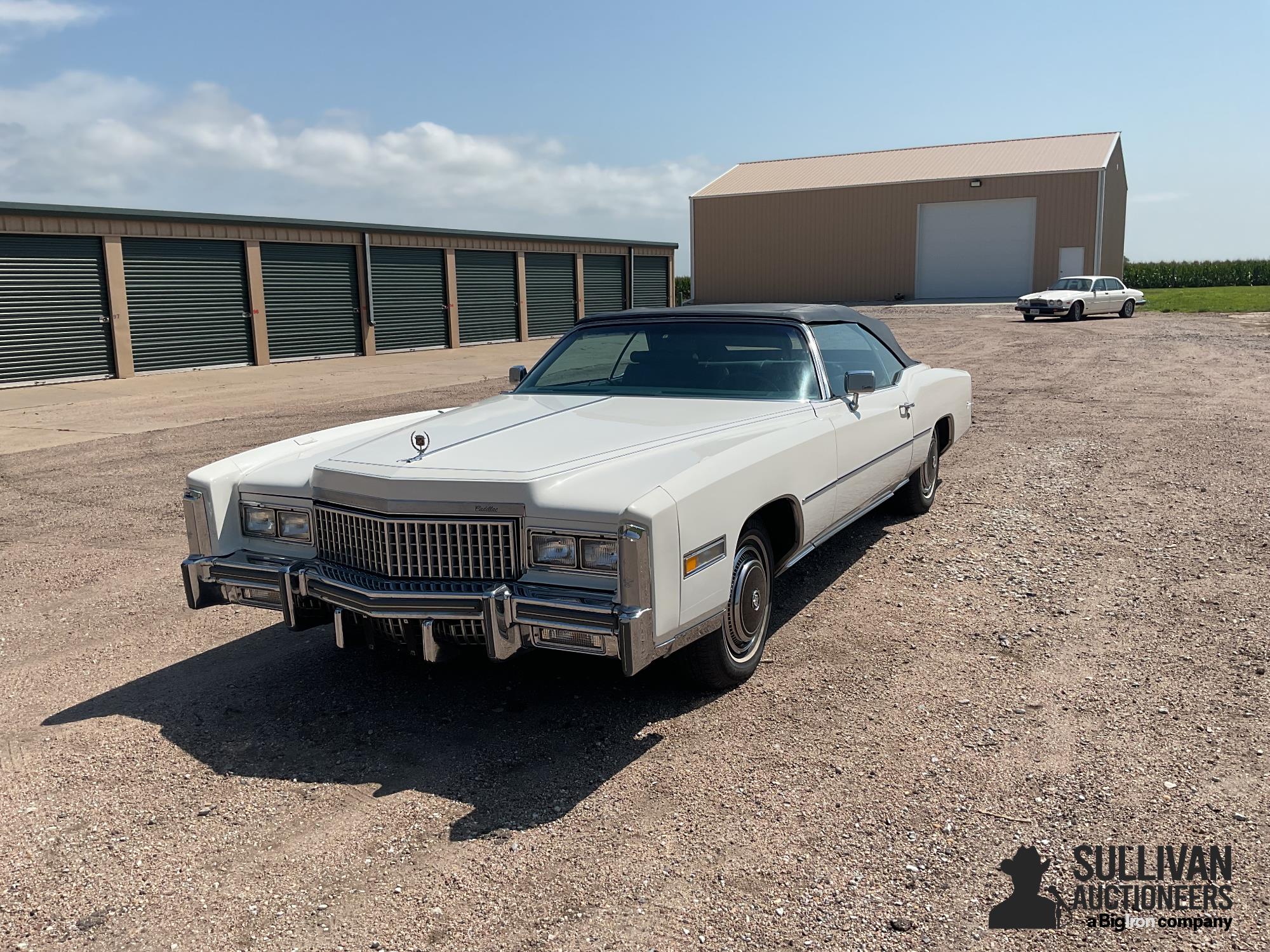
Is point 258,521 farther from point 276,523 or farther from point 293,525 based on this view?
point 293,525

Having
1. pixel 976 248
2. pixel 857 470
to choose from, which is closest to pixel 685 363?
pixel 857 470

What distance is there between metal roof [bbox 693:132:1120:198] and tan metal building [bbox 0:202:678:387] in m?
15.2

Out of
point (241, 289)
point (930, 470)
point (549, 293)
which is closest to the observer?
point (930, 470)

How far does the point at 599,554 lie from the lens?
11.6 feet

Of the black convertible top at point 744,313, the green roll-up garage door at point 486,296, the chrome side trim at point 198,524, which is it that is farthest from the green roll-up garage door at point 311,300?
the chrome side trim at point 198,524

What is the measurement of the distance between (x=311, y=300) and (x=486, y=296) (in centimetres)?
666

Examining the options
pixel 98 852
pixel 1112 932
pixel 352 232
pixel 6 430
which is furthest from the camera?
pixel 352 232

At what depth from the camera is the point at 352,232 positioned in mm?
25781

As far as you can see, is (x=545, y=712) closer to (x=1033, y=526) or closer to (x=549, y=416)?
(x=549, y=416)

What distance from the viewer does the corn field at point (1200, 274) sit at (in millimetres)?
63500

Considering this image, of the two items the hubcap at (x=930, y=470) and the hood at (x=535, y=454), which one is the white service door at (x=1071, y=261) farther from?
the hood at (x=535, y=454)

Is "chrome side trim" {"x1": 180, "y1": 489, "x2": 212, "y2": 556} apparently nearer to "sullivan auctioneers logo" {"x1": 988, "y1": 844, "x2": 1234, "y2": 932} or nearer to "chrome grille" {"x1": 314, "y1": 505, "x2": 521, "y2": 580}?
"chrome grille" {"x1": 314, "y1": 505, "x2": 521, "y2": 580}

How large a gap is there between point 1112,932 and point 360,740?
2.61 m

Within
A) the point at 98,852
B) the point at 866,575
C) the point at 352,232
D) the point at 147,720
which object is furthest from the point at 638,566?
the point at 352,232
